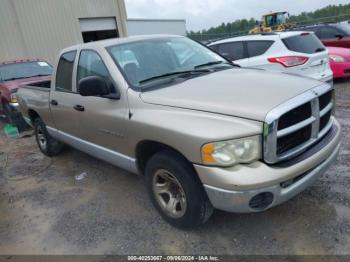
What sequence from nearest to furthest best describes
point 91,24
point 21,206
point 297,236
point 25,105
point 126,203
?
point 297,236 → point 126,203 → point 21,206 → point 25,105 → point 91,24

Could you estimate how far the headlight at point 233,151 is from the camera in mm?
2281

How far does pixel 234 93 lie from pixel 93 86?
1390 mm

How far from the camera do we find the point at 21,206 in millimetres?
3893

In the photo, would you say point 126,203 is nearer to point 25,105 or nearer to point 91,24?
point 25,105

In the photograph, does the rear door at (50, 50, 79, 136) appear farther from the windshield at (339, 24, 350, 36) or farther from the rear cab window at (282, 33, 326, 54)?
the windshield at (339, 24, 350, 36)

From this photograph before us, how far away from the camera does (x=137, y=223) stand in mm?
3193

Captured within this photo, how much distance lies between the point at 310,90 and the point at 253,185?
102 centimetres

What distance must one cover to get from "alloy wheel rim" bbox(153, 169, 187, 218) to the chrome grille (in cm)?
93

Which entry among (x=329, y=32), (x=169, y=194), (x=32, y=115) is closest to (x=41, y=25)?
(x=32, y=115)

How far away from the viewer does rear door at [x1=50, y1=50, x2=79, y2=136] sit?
→ 3994mm

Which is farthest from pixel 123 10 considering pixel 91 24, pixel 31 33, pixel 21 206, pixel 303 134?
pixel 303 134

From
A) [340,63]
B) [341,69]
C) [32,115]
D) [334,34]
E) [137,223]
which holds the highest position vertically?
[334,34]

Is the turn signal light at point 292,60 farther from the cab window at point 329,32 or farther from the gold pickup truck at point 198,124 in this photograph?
the cab window at point 329,32

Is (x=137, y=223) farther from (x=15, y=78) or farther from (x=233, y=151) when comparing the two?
(x=15, y=78)
